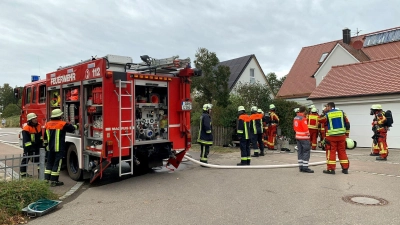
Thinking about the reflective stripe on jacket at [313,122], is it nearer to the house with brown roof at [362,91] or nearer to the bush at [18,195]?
the house with brown roof at [362,91]

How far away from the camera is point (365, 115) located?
1427cm

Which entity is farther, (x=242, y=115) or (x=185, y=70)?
(x=242, y=115)

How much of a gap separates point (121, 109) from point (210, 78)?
36.4 ft

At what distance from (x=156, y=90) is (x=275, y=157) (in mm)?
5197

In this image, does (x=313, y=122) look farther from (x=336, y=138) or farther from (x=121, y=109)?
(x=121, y=109)

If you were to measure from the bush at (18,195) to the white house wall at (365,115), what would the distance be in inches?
510

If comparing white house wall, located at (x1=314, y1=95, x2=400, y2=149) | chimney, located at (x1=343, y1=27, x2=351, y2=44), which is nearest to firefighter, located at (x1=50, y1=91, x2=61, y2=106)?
white house wall, located at (x1=314, y1=95, x2=400, y2=149)

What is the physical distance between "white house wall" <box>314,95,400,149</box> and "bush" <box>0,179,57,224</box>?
1295 centimetres

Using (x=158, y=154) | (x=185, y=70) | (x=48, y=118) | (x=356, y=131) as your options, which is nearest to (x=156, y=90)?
(x=185, y=70)

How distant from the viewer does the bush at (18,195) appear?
4.95 meters

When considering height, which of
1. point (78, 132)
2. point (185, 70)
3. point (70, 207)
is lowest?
point (70, 207)

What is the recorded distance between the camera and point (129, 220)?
4.74 metres

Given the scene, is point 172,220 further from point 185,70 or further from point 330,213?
point 185,70

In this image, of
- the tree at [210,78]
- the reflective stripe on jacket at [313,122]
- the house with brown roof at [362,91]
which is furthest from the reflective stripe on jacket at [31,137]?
the house with brown roof at [362,91]
